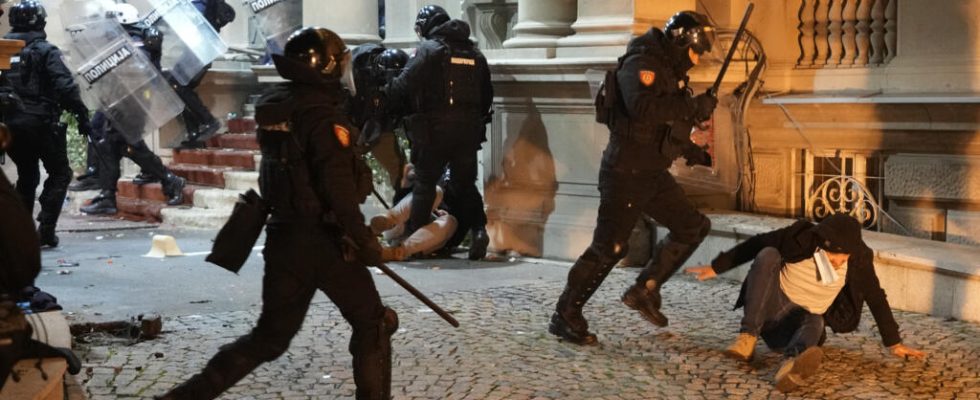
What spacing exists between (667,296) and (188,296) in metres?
3.12

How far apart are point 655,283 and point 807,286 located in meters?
0.95

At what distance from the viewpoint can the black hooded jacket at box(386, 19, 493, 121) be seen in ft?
33.5

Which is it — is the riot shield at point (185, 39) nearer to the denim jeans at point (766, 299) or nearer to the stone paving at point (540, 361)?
the stone paving at point (540, 361)

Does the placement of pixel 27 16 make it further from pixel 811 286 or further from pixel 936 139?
pixel 936 139

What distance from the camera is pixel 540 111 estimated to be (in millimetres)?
10750

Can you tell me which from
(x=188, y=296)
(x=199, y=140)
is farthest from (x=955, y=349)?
(x=199, y=140)

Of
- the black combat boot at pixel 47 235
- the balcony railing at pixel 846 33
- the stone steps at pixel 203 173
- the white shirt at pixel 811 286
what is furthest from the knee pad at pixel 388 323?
the stone steps at pixel 203 173

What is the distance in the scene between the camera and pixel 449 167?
1070 cm

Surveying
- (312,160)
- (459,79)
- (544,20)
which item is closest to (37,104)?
(459,79)

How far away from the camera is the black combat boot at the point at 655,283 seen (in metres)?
7.50

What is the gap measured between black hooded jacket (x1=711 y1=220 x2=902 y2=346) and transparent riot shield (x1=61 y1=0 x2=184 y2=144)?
7760mm

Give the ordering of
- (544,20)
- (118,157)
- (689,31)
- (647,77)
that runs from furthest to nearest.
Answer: (118,157)
(544,20)
(689,31)
(647,77)

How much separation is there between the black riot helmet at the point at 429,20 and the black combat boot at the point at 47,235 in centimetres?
354

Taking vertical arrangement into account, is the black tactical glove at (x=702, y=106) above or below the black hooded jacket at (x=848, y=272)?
above
